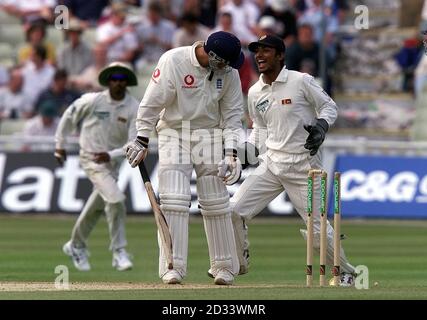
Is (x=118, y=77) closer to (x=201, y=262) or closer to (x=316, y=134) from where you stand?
(x=201, y=262)

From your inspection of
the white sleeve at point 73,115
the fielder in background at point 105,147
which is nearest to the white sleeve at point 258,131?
the fielder in background at point 105,147

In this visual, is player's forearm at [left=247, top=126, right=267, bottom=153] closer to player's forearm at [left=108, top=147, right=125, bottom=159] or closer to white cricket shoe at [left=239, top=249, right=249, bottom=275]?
white cricket shoe at [left=239, top=249, right=249, bottom=275]

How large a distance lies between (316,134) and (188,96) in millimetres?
1242

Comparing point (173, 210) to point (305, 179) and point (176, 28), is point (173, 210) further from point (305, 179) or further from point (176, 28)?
point (176, 28)

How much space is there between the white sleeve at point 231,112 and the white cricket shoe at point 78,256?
397cm

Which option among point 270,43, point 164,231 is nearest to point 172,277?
point 164,231

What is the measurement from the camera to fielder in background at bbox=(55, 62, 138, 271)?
16250mm

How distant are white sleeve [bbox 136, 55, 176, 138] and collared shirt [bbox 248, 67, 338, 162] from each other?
3.24 feet

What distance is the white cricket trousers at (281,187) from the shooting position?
13.0 m

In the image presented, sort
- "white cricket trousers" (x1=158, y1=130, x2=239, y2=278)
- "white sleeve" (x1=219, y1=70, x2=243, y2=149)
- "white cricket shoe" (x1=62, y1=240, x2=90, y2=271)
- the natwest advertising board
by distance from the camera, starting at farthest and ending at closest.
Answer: the natwest advertising board, "white cricket shoe" (x1=62, y1=240, x2=90, y2=271), "white sleeve" (x1=219, y1=70, x2=243, y2=149), "white cricket trousers" (x1=158, y1=130, x2=239, y2=278)

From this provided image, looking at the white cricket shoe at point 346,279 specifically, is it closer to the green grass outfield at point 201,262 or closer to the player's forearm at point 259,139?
the green grass outfield at point 201,262

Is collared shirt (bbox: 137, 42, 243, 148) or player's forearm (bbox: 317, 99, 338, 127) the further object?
player's forearm (bbox: 317, 99, 338, 127)

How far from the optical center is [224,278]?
42.6 ft

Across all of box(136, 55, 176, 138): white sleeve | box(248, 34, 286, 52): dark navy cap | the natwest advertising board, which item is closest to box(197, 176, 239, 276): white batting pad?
box(136, 55, 176, 138): white sleeve
